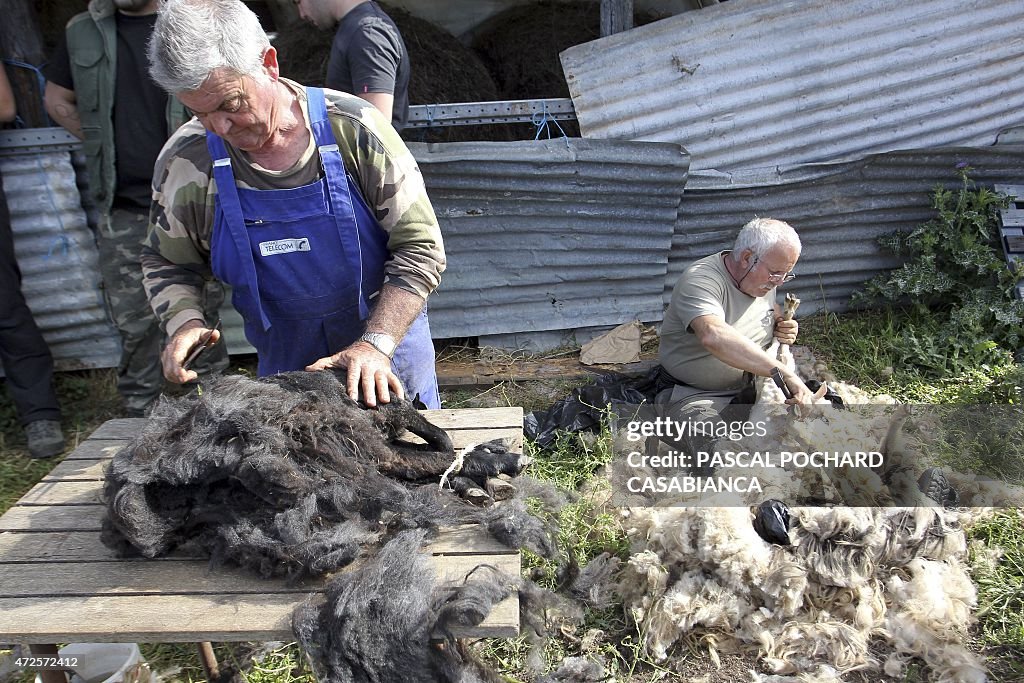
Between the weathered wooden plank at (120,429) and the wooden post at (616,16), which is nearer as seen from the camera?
the weathered wooden plank at (120,429)

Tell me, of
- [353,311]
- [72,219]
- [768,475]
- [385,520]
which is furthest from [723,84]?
[72,219]

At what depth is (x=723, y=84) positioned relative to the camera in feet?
14.6

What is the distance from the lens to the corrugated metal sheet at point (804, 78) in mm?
4375

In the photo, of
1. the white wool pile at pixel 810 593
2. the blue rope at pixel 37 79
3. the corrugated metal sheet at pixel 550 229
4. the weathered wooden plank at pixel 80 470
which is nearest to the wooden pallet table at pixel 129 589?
the weathered wooden plank at pixel 80 470

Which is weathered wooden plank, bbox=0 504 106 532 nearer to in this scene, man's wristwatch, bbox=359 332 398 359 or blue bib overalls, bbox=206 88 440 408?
blue bib overalls, bbox=206 88 440 408

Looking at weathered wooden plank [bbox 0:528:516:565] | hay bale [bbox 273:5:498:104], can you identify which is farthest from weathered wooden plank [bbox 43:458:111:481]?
hay bale [bbox 273:5:498:104]

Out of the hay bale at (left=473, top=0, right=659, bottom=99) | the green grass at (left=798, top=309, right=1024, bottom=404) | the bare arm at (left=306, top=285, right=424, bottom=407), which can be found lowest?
the green grass at (left=798, top=309, right=1024, bottom=404)

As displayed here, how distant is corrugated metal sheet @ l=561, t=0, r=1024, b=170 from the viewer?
4375 mm

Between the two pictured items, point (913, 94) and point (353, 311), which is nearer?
point (353, 311)

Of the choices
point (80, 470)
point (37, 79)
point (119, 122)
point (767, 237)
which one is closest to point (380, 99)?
point (119, 122)

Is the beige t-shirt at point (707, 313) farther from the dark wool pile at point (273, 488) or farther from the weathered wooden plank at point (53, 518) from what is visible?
the weathered wooden plank at point (53, 518)

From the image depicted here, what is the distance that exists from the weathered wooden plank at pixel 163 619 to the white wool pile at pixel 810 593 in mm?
1216

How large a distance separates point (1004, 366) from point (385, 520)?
157 inches

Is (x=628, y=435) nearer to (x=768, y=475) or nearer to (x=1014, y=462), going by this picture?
(x=768, y=475)
